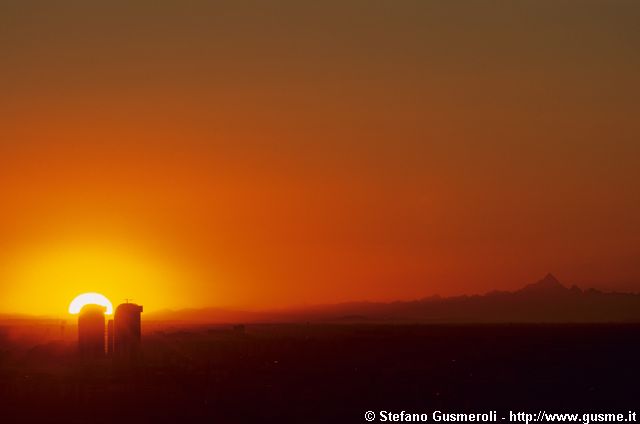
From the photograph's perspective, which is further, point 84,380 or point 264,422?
point 84,380

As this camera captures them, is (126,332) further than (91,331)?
Yes

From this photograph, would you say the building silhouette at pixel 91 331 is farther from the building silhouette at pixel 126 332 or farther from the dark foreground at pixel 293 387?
the building silhouette at pixel 126 332

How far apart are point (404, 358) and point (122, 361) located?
2702cm

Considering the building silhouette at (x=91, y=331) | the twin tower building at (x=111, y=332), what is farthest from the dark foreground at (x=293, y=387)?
the twin tower building at (x=111, y=332)

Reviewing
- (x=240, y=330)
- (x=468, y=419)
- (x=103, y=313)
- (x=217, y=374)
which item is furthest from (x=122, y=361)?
(x=240, y=330)

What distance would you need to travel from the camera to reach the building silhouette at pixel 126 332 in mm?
78625

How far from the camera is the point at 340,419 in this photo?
43656mm

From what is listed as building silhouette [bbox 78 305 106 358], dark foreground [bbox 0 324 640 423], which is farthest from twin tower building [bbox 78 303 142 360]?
dark foreground [bbox 0 324 640 423]

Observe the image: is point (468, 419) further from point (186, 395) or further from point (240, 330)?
point (240, 330)

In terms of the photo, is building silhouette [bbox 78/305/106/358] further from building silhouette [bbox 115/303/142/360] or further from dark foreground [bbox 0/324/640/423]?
building silhouette [bbox 115/303/142/360]

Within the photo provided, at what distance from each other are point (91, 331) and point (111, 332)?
13.1 feet

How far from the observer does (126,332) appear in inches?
3137

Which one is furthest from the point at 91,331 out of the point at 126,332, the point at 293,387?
the point at 293,387

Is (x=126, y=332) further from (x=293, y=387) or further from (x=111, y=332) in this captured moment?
(x=293, y=387)
